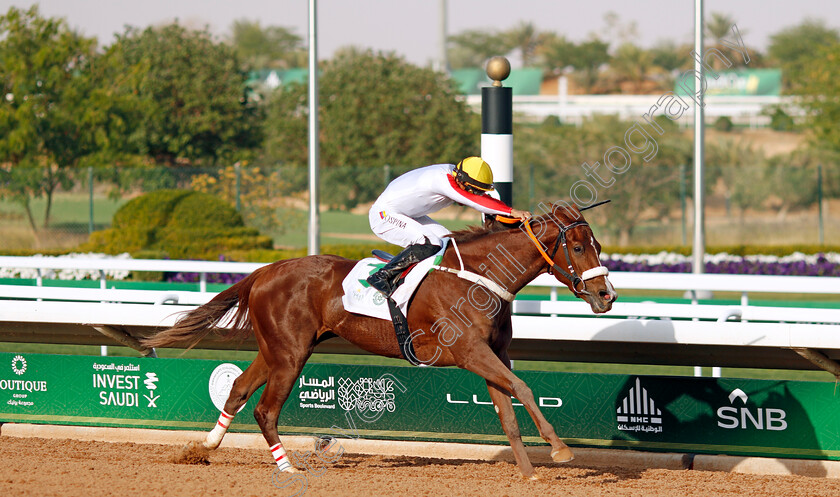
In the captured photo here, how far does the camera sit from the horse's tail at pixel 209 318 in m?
5.47

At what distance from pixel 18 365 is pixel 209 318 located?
1693 mm

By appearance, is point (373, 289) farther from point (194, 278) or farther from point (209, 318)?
point (194, 278)

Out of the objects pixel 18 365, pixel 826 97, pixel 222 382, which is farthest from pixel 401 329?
pixel 826 97

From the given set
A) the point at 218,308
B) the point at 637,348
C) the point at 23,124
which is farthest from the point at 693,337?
the point at 23,124

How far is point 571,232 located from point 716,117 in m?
44.7

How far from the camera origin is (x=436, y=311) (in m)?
4.93

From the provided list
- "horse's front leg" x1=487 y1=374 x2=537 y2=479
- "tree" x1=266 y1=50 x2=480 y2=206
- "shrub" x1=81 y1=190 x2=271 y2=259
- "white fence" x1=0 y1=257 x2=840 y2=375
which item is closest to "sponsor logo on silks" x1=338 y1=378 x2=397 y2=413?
"white fence" x1=0 y1=257 x2=840 y2=375

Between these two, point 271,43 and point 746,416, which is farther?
point 271,43

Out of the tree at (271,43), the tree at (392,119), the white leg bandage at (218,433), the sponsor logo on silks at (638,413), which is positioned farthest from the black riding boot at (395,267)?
the tree at (271,43)

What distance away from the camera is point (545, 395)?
5.59m

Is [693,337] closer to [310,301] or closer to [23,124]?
[310,301]

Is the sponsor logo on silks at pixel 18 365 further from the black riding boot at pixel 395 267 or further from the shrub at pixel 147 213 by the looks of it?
the shrub at pixel 147 213

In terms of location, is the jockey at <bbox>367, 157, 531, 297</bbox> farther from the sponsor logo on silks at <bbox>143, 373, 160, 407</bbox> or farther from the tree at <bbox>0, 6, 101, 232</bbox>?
the tree at <bbox>0, 6, 101, 232</bbox>

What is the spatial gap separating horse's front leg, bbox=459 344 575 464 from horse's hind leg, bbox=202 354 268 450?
1.21 meters
